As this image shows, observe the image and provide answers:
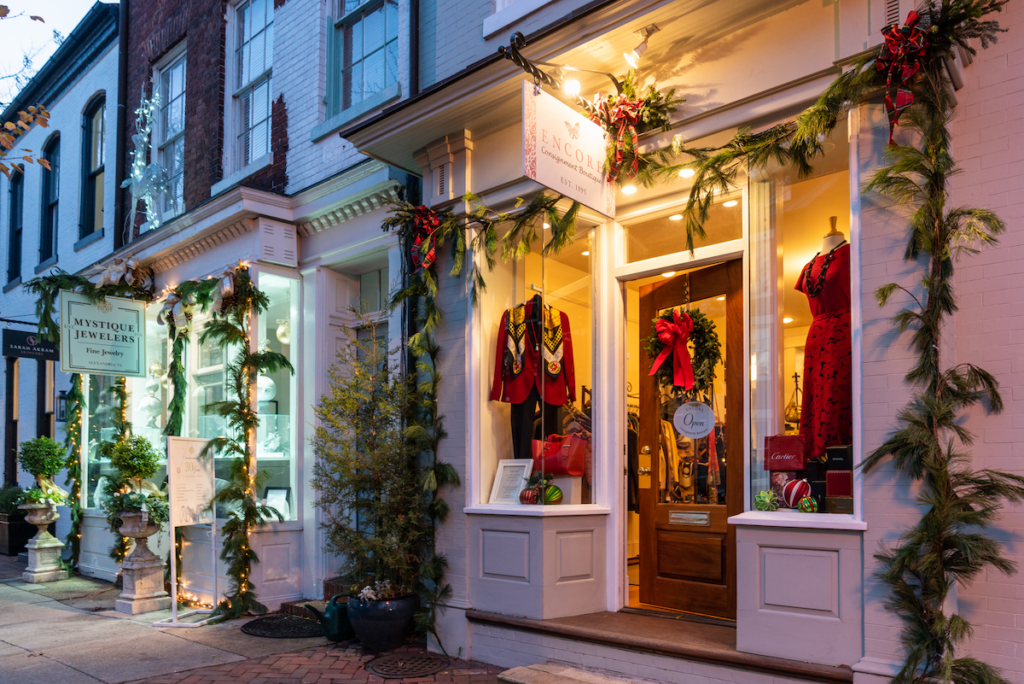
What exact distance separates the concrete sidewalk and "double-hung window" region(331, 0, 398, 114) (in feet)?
17.5

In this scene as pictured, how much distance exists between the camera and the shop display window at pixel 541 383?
6340 millimetres

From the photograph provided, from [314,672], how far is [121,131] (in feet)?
31.3

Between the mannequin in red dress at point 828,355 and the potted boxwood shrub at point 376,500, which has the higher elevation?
the mannequin in red dress at point 828,355

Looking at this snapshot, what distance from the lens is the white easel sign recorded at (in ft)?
25.2

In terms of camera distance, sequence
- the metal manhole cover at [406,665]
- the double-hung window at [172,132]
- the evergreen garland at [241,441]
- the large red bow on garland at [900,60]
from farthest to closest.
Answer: the double-hung window at [172,132] < the evergreen garland at [241,441] < the metal manhole cover at [406,665] < the large red bow on garland at [900,60]

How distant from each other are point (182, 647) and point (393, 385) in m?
2.79

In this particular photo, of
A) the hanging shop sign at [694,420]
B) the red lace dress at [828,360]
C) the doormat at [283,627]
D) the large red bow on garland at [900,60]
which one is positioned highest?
the large red bow on garland at [900,60]

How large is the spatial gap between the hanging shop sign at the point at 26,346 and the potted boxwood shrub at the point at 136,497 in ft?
11.4

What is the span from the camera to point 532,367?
21.5 feet

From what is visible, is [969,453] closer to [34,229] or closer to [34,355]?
[34,355]

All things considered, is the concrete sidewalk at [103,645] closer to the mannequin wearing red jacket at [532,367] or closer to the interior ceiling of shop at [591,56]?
the mannequin wearing red jacket at [532,367]

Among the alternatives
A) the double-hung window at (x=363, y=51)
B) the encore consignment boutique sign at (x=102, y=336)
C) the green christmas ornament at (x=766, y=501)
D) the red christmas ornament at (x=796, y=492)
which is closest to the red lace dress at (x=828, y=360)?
the red christmas ornament at (x=796, y=492)

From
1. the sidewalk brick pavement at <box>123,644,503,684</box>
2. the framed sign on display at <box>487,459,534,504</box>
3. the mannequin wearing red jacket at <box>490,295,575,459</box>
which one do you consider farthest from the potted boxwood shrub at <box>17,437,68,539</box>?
the mannequin wearing red jacket at <box>490,295,575,459</box>

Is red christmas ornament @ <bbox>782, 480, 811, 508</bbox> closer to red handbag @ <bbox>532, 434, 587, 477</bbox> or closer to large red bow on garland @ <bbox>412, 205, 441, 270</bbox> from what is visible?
red handbag @ <bbox>532, 434, 587, 477</bbox>
